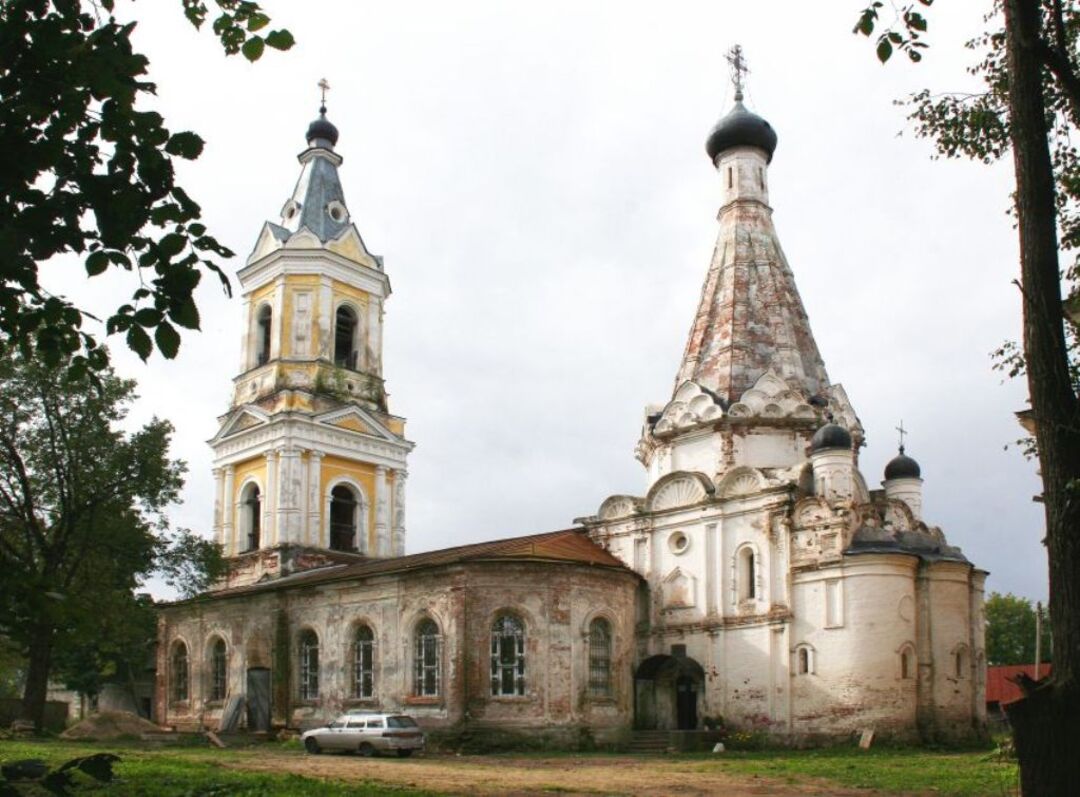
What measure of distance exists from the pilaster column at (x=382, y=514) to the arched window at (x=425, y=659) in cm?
953

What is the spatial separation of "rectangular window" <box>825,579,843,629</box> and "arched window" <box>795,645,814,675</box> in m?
0.81

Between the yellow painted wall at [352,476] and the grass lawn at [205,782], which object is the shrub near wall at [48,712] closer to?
the yellow painted wall at [352,476]

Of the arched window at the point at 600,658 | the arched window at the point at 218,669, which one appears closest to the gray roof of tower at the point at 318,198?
the arched window at the point at 218,669

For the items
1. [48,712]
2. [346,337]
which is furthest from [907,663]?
[48,712]

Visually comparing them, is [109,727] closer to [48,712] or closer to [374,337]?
[48,712]

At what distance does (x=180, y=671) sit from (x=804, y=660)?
20.5 metres

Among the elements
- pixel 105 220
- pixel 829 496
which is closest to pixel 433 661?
pixel 829 496

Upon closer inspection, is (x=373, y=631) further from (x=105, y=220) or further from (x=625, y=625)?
(x=105, y=220)

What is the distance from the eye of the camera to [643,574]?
99.6ft

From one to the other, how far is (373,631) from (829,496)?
40.1ft

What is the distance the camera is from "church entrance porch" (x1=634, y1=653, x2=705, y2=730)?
28.6 m

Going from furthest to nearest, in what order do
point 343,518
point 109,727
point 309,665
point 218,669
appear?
1. point 343,518
2. point 218,669
3. point 309,665
4. point 109,727

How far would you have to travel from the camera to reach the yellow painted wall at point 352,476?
36906 mm

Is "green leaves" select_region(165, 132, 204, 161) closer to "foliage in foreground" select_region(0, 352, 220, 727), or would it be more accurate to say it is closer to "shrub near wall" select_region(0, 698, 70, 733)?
"foliage in foreground" select_region(0, 352, 220, 727)
